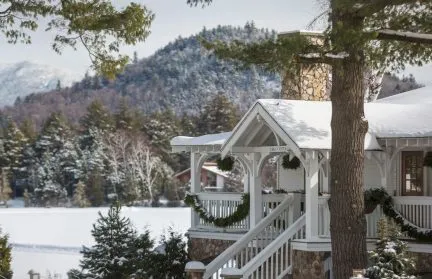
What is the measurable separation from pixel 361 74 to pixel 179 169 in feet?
236

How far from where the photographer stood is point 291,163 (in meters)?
21.0

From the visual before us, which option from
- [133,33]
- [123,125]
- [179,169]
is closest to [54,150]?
[123,125]

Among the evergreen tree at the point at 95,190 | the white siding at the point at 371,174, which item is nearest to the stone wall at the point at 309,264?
the white siding at the point at 371,174

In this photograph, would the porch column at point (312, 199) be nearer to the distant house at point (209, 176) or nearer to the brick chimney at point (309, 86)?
the brick chimney at point (309, 86)

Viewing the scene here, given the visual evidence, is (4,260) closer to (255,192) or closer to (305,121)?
(255,192)

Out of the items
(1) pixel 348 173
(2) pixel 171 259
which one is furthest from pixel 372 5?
(2) pixel 171 259

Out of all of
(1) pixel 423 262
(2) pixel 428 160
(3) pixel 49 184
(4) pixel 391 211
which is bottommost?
(1) pixel 423 262

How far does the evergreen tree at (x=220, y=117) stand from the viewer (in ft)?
268

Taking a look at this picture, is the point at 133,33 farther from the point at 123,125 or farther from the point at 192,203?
the point at 123,125

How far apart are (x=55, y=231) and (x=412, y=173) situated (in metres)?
37.2

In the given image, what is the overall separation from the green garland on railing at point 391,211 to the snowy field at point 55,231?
25.4 feet

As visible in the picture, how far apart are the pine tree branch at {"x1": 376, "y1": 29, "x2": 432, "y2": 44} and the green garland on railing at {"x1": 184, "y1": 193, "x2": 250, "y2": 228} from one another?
7296 millimetres

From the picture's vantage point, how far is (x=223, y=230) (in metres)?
21.2

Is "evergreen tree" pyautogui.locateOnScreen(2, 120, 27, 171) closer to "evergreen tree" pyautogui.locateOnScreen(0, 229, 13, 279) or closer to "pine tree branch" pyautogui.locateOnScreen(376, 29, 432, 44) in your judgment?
"evergreen tree" pyautogui.locateOnScreen(0, 229, 13, 279)
